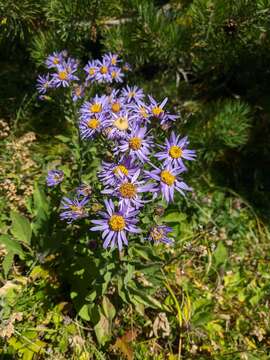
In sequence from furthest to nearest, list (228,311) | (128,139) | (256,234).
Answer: (256,234) < (228,311) < (128,139)

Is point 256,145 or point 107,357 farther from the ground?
point 256,145

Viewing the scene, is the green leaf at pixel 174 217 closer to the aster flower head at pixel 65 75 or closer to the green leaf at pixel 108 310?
the green leaf at pixel 108 310

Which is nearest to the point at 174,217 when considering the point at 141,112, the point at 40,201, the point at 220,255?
the point at 220,255

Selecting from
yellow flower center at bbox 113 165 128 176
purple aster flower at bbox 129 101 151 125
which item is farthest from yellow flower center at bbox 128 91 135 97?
yellow flower center at bbox 113 165 128 176

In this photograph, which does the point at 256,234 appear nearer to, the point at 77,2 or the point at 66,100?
the point at 66,100

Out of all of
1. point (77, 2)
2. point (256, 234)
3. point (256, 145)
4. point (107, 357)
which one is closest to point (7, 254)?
point (107, 357)

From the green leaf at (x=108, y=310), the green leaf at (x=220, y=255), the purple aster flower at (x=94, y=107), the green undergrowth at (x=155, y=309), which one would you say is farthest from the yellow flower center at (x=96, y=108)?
the green leaf at (x=220, y=255)

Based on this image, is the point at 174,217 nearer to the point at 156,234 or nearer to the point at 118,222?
the point at 156,234
